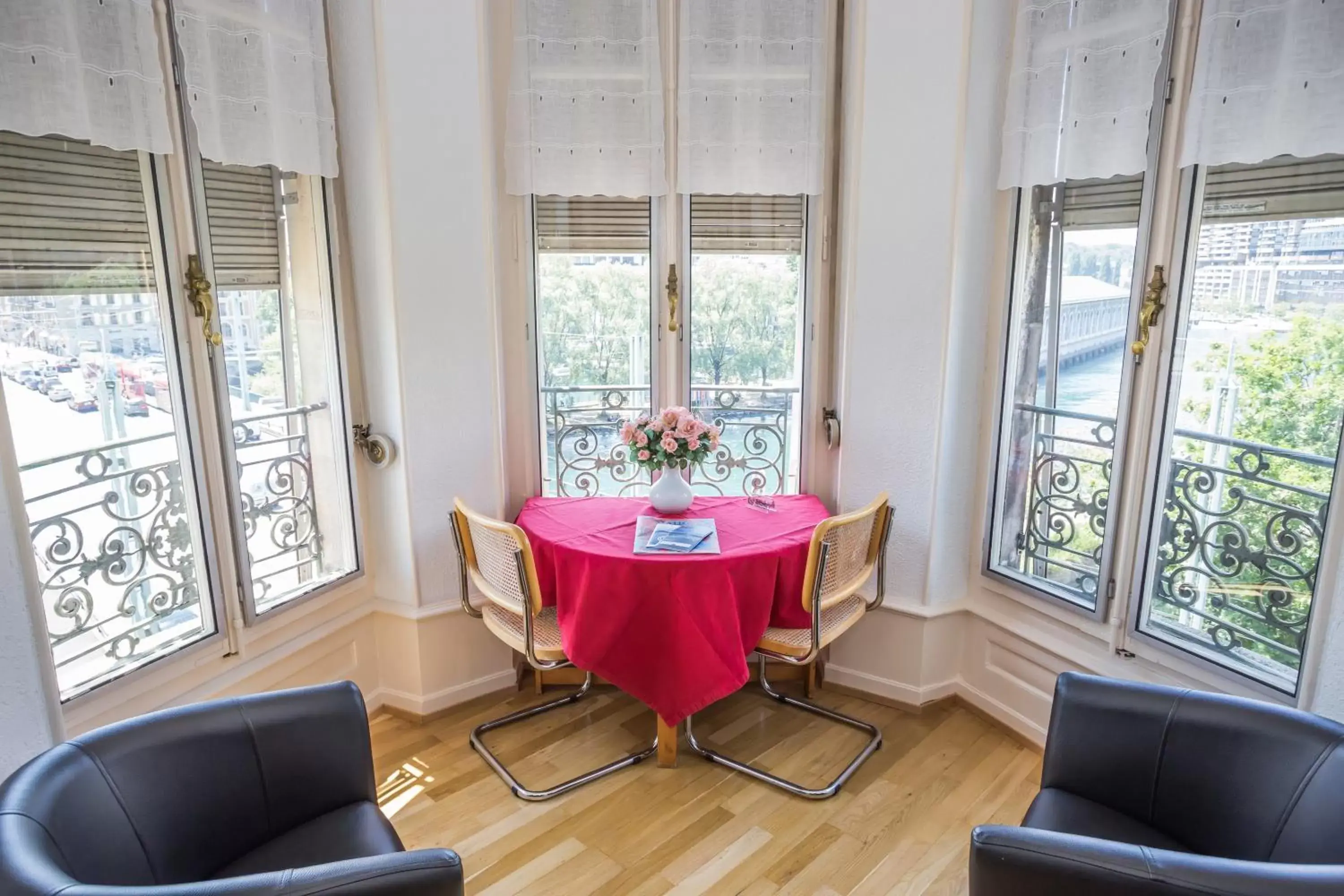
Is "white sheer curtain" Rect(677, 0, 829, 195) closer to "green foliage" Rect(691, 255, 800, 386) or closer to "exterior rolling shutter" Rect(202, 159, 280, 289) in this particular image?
"green foliage" Rect(691, 255, 800, 386)

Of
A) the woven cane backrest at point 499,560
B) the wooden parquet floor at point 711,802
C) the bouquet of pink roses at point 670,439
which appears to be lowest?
the wooden parquet floor at point 711,802

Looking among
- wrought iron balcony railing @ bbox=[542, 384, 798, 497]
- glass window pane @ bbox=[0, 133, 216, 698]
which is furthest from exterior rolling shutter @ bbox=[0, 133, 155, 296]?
wrought iron balcony railing @ bbox=[542, 384, 798, 497]

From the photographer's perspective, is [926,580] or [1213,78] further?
[926,580]

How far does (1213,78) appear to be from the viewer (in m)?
2.06

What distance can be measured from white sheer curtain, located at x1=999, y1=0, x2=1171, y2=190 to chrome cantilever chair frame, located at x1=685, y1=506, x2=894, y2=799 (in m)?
1.23

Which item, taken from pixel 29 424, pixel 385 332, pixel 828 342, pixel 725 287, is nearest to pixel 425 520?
pixel 385 332

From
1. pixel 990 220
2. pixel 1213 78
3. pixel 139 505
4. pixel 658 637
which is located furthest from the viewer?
pixel 990 220

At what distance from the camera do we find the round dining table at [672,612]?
2469mm

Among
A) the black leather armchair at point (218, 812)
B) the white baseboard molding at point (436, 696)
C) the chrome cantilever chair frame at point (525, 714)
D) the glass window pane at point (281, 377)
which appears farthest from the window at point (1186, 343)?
the glass window pane at point (281, 377)

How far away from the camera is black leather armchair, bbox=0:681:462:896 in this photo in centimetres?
124

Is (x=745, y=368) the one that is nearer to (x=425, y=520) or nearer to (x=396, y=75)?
(x=425, y=520)

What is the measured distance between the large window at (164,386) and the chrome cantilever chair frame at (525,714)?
1.76 ft

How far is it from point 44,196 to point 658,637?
1995 millimetres

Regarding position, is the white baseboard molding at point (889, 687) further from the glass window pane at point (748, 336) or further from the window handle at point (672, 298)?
the window handle at point (672, 298)
